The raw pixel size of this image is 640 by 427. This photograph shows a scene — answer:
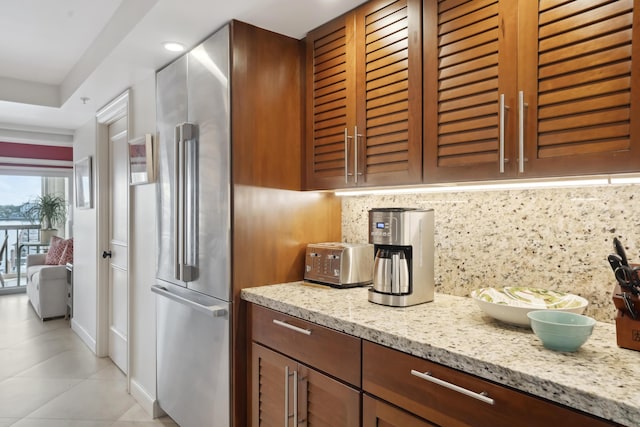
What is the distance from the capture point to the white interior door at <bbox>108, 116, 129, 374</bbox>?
3504 mm

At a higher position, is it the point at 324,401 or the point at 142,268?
the point at 142,268

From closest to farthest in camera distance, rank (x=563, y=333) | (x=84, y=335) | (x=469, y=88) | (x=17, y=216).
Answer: (x=563, y=333) < (x=469, y=88) < (x=84, y=335) < (x=17, y=216)

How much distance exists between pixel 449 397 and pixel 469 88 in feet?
3.39

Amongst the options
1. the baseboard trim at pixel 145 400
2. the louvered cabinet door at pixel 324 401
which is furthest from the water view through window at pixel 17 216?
the louvered cabinet door at pixel 324 401

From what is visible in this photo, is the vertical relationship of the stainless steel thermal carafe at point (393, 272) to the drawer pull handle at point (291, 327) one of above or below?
above

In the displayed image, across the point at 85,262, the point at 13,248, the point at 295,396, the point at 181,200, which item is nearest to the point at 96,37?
the point at 181,200

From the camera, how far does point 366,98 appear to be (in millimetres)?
1864

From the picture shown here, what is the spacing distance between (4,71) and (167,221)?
8.21 ft

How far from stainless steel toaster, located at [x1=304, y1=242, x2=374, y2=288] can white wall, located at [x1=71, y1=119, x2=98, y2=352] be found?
2779 mm

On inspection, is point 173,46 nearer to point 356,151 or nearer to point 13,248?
point 356,151

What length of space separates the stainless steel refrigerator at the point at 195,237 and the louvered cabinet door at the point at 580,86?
4.34 feet

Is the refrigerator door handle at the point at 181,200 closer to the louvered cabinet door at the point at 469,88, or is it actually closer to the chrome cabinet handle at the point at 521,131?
the louvered cabinet door at the point at 469,88

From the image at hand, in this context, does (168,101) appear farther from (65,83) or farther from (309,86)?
(65,83)

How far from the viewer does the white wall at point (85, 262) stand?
4071mm
